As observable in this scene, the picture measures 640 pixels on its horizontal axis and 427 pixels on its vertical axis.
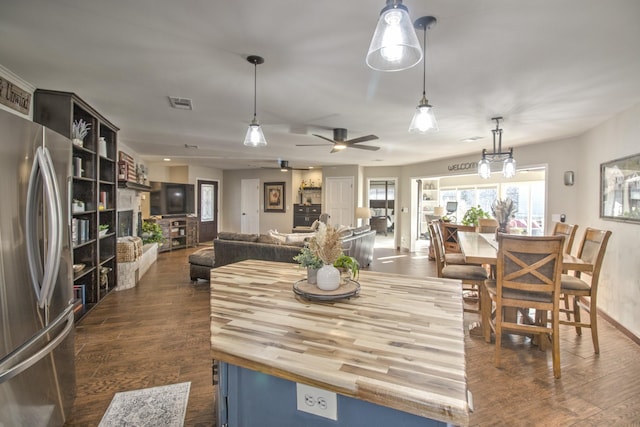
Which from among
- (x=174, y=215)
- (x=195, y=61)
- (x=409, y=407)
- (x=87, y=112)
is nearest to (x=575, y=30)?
(x=409, y=407)

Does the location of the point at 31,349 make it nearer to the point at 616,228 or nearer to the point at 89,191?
the point at 89,191

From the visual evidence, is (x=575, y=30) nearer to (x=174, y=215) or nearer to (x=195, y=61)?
(x=195, y=61)

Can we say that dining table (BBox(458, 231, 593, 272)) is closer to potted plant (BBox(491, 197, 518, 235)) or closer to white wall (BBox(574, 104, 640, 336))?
potted plant (BBox(491, 197, 518, 235))

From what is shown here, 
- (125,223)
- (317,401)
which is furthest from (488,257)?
(125,223)

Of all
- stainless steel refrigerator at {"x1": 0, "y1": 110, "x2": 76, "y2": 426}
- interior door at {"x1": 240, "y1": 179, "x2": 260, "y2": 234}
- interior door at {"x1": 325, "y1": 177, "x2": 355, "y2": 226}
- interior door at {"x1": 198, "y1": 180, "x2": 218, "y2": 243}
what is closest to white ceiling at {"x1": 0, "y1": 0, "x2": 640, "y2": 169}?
stainless steel refrigerator at {"x1": 0, "y1": 110, "x2": 76, "y2": 426}

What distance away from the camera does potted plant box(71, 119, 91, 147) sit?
11.1 feet

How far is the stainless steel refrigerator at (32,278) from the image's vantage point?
131 centimetres

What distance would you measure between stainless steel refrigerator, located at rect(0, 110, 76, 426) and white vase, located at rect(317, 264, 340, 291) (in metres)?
1.33

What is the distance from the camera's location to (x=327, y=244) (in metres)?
1.53

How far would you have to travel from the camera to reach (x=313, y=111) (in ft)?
11.7

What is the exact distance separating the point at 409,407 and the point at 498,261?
2079 mm

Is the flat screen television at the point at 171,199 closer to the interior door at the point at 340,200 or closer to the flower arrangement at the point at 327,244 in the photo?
the interior door at the point at 340,200

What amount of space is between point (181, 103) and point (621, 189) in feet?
15.8

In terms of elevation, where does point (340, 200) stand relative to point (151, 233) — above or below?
above
